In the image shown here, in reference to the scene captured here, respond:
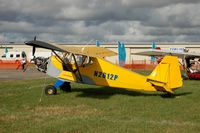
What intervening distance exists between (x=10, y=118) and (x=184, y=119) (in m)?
4.80

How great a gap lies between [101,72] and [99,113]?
437 centimetres

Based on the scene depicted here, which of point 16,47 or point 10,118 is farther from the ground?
point 16,47

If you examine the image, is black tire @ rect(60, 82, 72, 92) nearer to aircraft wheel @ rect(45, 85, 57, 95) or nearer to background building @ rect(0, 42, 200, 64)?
aircraft wheel @ rect(45, 85, 57, 95)

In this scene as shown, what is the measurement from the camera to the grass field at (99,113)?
27.6ft

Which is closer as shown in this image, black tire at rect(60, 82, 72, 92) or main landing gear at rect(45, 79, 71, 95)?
main landing gear at rect(45, 79, 71, 95)

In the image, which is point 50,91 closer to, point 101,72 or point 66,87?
point 66,87

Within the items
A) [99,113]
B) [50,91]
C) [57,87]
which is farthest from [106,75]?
[99,113]

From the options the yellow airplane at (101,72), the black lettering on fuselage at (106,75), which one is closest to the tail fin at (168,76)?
the yellow airplane at (101,72)

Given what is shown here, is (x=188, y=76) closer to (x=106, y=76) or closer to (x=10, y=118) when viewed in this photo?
(x=106, y=76)

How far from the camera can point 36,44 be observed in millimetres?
13031

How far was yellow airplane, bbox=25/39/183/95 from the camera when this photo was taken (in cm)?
1372

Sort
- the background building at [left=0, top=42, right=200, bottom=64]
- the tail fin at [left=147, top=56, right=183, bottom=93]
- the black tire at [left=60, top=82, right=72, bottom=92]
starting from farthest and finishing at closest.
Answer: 1. the background building at [left=0, top=42, right=200, bottom=64]
2. the black tire at [left=60, top=82, right=72, bottom=92]
3. the tail fin at [left=147, top=56, right=183, bottom=93]

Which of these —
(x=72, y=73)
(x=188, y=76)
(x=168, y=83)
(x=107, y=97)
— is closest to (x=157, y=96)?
(x=168, y=83)

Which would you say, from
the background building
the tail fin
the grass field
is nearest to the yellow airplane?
the tail fin
